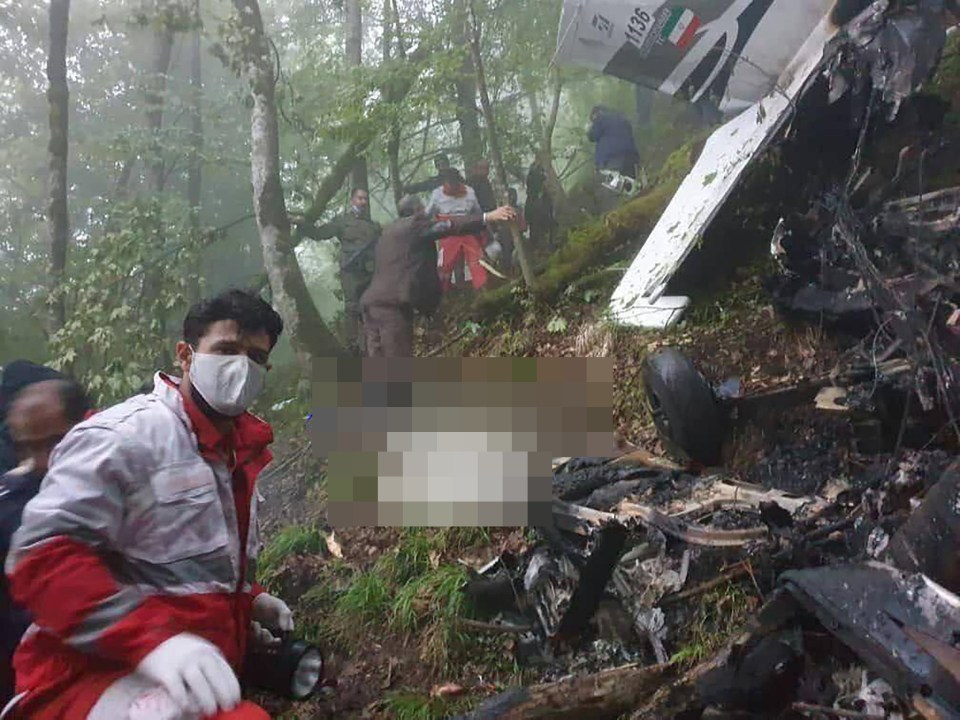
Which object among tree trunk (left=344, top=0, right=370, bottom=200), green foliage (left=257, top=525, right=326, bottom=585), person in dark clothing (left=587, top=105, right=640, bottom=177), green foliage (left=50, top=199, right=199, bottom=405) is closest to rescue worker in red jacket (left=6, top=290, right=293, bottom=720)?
green foliage (left=257, top=525, right=326, bottom=585)

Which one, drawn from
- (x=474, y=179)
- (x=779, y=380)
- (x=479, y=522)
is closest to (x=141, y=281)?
(x=474, y=179)

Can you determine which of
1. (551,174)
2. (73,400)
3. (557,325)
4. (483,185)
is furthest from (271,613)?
(551,174)

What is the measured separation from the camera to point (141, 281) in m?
8.49

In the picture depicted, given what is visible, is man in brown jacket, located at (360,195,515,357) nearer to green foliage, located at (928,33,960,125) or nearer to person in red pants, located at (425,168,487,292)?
person in red pants, located at (425,168,487,292)

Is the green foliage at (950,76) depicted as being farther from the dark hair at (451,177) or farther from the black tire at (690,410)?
the dark hair at (451,177)

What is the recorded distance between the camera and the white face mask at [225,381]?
6.45ft

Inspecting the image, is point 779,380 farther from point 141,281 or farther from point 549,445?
point 141,281

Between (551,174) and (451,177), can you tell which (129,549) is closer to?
(451,177)

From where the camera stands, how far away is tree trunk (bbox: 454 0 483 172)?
25.6 ft

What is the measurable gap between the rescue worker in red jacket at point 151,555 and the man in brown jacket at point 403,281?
15.7 feet

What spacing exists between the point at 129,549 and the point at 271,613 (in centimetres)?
68

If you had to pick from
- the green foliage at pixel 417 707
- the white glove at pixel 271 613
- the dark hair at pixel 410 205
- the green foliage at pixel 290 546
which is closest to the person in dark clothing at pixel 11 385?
the white glove at pixel 271 613

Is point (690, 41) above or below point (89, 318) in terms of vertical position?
above

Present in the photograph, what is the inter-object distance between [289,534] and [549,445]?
2901mm
